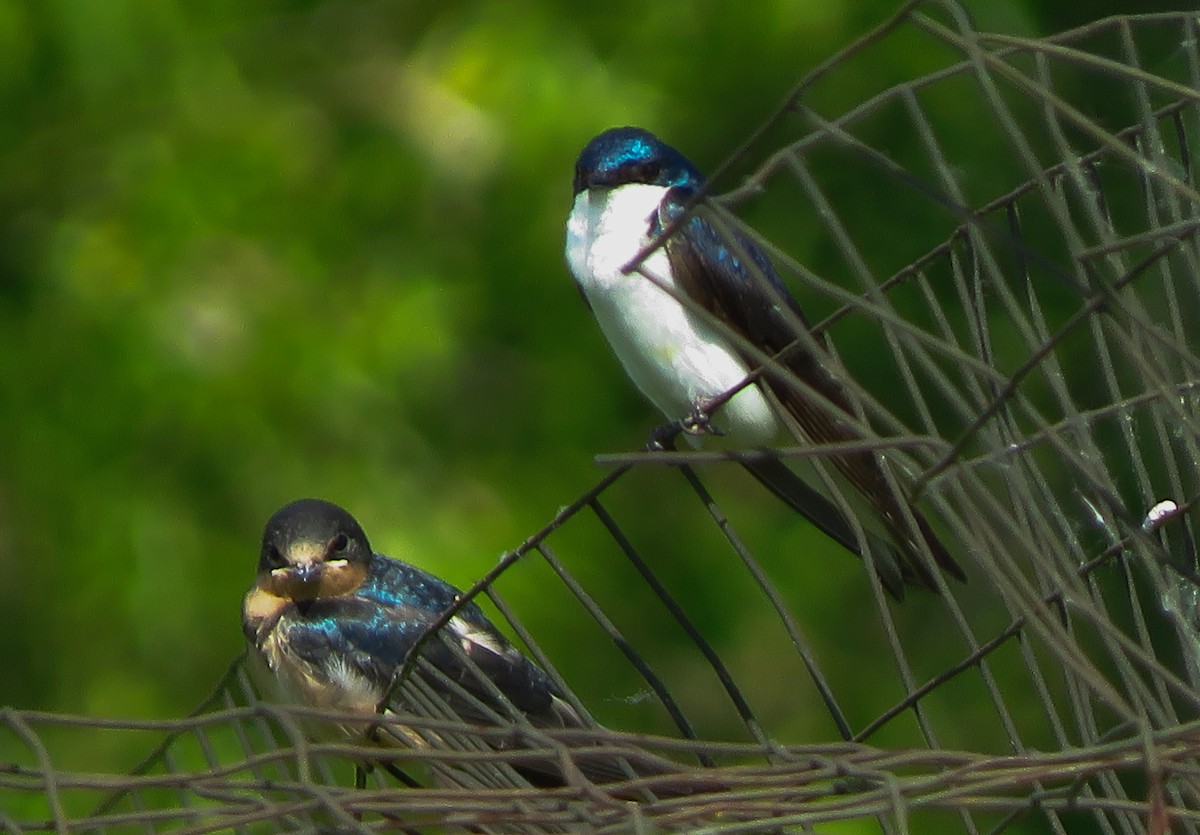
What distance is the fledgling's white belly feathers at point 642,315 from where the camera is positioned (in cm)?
219

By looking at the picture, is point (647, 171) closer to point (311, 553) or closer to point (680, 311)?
point (680, 311)

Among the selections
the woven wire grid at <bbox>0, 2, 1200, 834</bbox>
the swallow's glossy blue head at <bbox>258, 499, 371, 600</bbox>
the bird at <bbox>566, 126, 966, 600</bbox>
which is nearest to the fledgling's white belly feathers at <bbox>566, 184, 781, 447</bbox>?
the bird at <bbox>566, 126, 966, 600</bbox>

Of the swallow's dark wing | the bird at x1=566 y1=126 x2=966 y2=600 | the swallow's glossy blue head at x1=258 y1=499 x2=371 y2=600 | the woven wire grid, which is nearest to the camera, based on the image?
the woven wire grid

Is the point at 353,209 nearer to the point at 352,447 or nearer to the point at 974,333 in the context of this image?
the point at 352,447

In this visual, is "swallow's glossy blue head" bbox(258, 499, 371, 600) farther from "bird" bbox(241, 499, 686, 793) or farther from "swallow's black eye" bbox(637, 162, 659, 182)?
"swallow's black eye" bbox(637, 162, 659, 182)

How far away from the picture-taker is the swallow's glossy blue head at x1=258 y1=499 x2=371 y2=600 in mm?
2412

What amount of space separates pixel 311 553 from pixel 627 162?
2.11ft

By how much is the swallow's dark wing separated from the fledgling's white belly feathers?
0.10 feet

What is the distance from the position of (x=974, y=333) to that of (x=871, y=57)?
194 centimetres

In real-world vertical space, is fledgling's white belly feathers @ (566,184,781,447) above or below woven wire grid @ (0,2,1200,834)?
above

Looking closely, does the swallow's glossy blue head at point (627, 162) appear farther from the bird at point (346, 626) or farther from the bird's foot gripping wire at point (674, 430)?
the bird at point (346, 626)

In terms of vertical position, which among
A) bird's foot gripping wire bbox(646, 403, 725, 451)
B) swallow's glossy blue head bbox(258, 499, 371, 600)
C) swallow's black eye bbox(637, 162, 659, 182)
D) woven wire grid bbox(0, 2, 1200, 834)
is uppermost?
swallow's black eye bbox(637, 162, 659, 182)

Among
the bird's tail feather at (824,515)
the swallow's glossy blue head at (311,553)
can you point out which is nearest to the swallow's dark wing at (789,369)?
the bird's tail feather at (824,515)

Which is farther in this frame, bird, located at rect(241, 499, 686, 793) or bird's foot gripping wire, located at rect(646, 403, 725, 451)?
bird, located at rect(241, 499, 686, 793)
